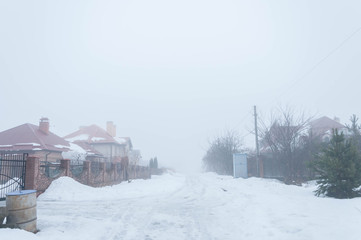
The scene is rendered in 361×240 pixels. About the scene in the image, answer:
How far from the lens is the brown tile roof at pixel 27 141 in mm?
25766

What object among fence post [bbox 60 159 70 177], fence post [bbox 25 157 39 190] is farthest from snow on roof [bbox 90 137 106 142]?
fence post [bbox 25 157 39 190]

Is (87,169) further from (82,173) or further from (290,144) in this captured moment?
(290,144)

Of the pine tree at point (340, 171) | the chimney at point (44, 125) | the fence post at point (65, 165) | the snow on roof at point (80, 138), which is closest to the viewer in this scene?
the pine tree at point (340, 171)

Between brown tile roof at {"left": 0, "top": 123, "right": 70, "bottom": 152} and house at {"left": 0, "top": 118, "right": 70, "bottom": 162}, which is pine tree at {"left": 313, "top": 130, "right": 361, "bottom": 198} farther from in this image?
brown tile roof at {"left": 0, "top": 123, "right": 70, "bottom": 152}

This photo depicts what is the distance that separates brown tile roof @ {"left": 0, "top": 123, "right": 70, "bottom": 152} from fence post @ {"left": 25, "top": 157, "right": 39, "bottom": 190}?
13.6 metres

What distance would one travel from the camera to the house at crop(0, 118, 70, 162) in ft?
83.5

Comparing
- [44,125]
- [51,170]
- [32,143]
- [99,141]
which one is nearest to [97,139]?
[99,141]

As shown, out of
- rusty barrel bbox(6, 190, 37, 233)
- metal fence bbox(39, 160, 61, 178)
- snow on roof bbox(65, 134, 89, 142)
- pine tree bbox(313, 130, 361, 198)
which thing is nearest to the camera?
rusty barrel bbox(6, 190, 37, 233)

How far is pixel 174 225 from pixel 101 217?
8.44 ft

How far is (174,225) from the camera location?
7.32 meters

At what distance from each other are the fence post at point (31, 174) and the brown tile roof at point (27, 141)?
44.6 ft

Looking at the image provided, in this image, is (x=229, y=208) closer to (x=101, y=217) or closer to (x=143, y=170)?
(x=101, y=217)

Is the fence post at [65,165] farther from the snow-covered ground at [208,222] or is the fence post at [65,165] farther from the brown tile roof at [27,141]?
the brown tile roof at [27,141]

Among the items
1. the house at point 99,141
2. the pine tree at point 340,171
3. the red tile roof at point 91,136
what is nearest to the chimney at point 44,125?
the house at point 99,141
